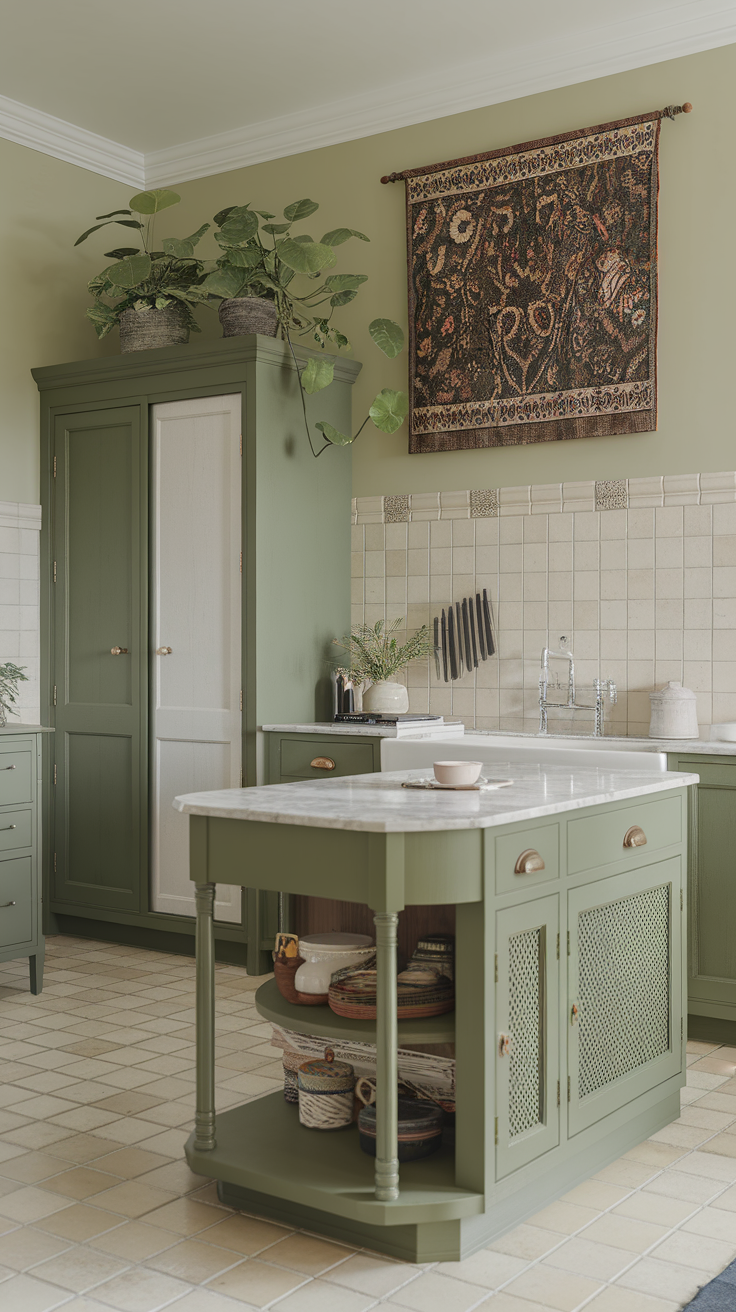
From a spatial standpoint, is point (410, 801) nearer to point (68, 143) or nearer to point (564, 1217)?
point (564, 1217)

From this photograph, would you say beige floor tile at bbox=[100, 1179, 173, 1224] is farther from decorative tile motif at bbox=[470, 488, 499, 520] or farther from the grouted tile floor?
decorative tile motif at bbox=[470, 488, 499, 520]

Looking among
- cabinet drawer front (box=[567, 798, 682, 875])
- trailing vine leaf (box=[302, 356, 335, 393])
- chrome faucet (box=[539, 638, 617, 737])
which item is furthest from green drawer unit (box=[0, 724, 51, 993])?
cabinet drawer front (box=[567, 798, 682, 875])

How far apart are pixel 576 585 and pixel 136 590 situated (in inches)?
67.1

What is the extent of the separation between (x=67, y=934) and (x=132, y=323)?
2.53 meters

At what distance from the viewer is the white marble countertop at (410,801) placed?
2254 millimetres

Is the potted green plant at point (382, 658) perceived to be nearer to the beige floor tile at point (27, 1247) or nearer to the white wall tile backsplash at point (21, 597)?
the white wall tile backsplash at point (21, 597)

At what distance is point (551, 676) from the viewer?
4.49m

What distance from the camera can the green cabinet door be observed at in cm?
481

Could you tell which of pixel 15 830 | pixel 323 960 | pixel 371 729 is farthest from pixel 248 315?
pixel 323 960

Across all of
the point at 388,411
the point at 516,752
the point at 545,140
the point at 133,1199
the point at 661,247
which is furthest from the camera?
the point at 388,411

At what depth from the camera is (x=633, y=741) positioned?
3965 millimetres

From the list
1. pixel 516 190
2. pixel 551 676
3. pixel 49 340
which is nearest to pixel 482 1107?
pixel 551 676

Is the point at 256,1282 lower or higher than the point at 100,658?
lower

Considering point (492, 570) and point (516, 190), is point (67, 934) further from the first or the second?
point (516, 190)
